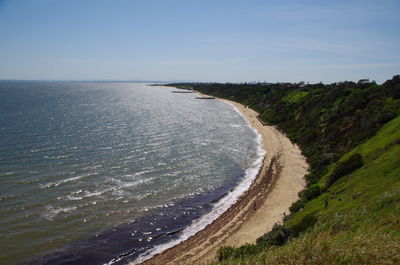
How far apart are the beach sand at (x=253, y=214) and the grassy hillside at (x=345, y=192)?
188 cm

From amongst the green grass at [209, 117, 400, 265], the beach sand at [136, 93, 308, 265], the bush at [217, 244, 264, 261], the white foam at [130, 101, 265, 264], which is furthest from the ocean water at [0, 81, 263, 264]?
the green grass at [209, 117, 400, 265]

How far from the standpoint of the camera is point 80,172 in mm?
36188

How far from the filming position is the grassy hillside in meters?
9.48

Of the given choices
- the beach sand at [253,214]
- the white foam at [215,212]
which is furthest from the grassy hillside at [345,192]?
the white foam at [215,212]

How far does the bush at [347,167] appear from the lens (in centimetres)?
2672

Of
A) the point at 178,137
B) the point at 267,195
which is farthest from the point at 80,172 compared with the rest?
the point at 178,137

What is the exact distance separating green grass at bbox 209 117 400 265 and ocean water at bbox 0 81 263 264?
33.5 feet

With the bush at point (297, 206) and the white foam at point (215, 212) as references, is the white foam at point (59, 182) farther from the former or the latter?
the bush at point (297, 206)

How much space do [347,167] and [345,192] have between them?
17.1 ft

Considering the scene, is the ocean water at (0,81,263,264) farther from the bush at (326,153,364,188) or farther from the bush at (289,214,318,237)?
the bush at (326,153,364,188)

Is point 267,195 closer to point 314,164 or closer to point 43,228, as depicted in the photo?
point 314,164

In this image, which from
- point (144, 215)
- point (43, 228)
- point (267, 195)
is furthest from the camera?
point (267, 195)

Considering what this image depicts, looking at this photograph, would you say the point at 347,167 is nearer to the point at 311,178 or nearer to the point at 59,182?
the point at 311,178

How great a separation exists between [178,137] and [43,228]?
38017 mm
